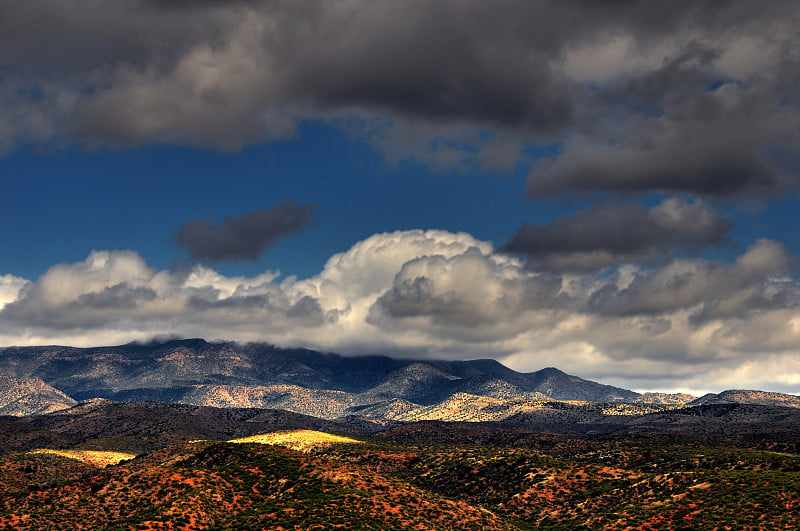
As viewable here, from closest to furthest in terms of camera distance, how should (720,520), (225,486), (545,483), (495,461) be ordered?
1. (720,520)
2. (225,486)
3. (545,483)
4. (495,461)

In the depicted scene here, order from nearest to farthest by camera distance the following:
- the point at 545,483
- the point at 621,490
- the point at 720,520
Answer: the point at 720,520
the point at 621,490
the point at 545,483

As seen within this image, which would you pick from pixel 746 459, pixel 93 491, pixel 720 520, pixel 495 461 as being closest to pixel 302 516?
pixel 93 491

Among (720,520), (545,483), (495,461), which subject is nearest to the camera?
(720,520)

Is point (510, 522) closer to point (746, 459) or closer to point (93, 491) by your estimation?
point (746, 459)

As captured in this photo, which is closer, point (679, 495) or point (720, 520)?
point (720, 520)

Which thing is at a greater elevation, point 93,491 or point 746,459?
point 746,459

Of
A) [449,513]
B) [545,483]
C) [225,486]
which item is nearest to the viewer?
[449,513]

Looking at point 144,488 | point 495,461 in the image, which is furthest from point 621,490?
point 144,488

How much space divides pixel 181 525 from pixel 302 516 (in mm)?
18141

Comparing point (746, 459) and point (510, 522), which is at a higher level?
point (746, 459)

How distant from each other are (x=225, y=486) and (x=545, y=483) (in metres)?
65.9

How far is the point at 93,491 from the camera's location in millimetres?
144125

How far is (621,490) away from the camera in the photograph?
148 meters

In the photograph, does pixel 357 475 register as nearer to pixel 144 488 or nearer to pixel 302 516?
pixel 302 516
